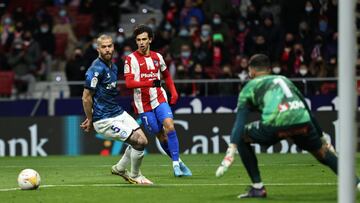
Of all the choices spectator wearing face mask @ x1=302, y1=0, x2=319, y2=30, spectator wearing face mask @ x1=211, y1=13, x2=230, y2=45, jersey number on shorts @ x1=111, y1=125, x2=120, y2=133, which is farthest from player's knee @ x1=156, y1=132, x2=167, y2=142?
spectator wearing face mask @ x1=302, y1=0, x2=319, y2=30

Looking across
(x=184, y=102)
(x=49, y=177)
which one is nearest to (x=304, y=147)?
(x=49, y=177)

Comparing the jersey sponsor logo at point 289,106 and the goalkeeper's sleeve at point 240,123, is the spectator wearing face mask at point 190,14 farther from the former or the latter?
the goalkeeper's sleeve at point 240,123

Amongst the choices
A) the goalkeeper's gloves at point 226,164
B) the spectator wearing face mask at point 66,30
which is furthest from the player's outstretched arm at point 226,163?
the spectator wearing face mask at point 66,30

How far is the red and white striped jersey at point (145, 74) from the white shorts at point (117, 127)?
4.45ft

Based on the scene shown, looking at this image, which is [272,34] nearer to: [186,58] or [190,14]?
[186,58]

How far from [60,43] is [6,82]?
9.19ft

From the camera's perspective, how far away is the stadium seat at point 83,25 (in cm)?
3052

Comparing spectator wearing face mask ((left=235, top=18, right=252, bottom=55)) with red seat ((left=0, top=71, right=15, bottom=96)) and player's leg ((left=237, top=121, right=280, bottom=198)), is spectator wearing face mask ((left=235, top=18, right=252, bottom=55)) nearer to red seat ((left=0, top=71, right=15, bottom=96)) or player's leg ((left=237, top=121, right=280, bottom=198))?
red seat ((left=0, top=71, right=15, bottom=96))

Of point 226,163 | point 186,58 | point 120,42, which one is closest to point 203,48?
point 186,58

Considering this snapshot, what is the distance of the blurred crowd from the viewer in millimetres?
24328

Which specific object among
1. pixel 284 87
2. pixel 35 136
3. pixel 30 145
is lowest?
pixel 30 145

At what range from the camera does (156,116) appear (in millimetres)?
15766

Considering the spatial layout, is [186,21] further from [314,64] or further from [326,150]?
[326,150]

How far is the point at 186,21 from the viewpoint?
27344mm
